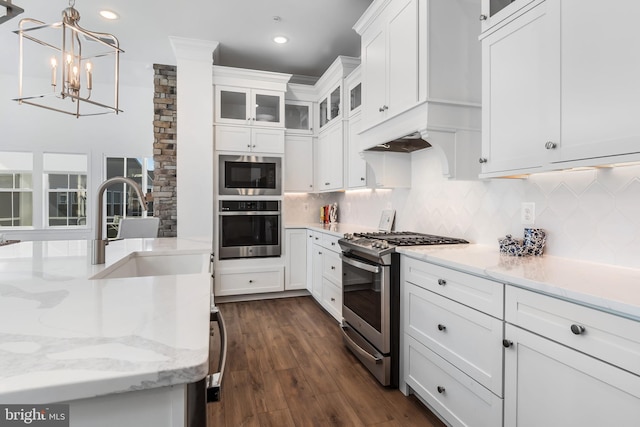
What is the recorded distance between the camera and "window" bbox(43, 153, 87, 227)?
5.43m

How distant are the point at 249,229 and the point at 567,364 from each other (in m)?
3.41

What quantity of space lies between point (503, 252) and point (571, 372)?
837mm

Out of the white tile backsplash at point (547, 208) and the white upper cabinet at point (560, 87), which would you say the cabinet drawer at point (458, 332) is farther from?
the white upper cabinet at point (560, 87)

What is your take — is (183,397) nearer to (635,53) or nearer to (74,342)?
(74,342)

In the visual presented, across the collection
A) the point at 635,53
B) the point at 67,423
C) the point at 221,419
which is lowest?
the point at 221,419

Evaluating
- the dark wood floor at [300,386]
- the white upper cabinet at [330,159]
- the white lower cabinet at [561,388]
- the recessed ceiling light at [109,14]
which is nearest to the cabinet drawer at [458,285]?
the white lower cabinet at [561,388]

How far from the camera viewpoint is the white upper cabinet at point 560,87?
120 centimetres

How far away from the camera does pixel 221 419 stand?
189cm

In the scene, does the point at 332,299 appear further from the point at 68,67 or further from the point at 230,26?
the point at 230,26

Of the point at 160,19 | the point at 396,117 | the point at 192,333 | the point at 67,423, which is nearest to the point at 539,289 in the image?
the point at 192,333

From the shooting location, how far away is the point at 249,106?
4.12 m

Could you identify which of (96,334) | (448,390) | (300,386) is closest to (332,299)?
(300,386)

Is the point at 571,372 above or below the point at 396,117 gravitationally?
below

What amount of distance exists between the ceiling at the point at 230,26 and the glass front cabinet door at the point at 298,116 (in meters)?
0.50
